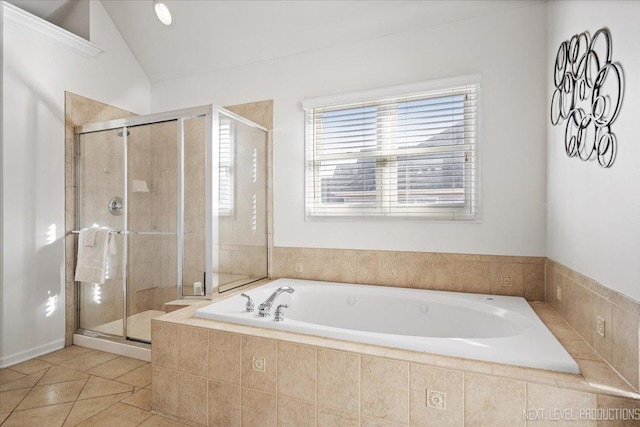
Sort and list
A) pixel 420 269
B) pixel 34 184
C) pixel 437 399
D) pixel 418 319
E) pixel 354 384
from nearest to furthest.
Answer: pixel 437 399 < pixel 354 384 < pixel 418 319 < pixel 420 269 < pixel 34 184

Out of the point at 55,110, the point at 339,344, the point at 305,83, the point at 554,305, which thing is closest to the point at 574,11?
the point at 554,305

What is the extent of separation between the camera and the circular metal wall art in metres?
1.44

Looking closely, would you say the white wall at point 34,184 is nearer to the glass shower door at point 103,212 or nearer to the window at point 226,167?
the glass shower door at point 103,212

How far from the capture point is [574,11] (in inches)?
72.1

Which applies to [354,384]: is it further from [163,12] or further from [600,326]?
[163,12]

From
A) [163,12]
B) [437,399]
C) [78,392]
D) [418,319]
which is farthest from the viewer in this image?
[163,12]

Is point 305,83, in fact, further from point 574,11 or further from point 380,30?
point 574,11

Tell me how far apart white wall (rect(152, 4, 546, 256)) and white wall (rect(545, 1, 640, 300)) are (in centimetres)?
20

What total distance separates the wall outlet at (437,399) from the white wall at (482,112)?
1.31m

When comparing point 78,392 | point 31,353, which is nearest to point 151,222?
point 78,392

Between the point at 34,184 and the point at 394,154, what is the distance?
2.78 metres

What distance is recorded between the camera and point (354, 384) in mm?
1538

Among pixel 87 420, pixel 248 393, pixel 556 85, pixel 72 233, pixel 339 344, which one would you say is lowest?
pixel 87 420

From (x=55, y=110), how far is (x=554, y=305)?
12.7ft
